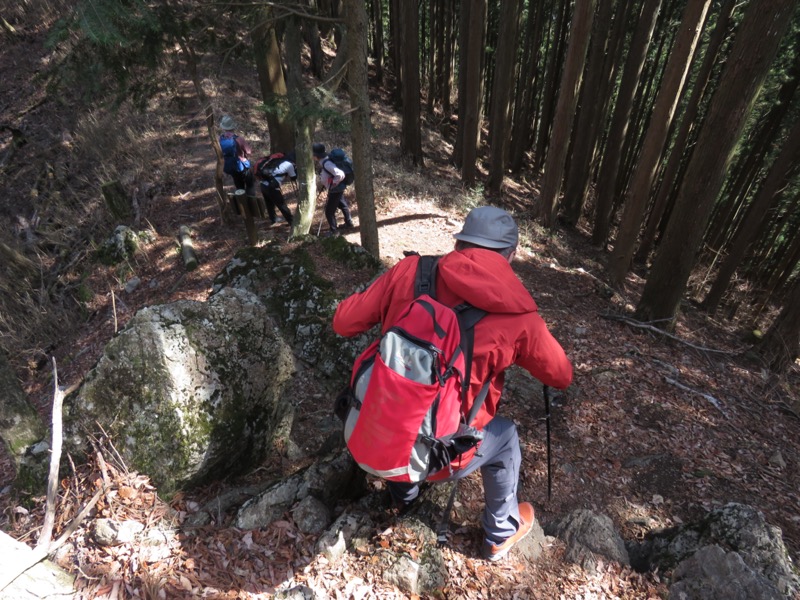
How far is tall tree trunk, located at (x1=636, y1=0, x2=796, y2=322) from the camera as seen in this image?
18.1ft

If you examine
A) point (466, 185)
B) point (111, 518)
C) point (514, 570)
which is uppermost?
point (111, 518)

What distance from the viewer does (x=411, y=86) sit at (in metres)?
12.8

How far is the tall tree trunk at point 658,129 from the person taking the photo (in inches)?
302

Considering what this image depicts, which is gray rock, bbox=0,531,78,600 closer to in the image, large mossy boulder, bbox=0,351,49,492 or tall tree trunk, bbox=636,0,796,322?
large mossy boulder, bbox=0,351,49,492

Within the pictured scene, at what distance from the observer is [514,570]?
2.75 meters

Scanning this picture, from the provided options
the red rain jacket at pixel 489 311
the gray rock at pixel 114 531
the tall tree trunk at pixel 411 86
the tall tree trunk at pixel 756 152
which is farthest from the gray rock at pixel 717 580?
the tall tree trunk at pixel 756 152

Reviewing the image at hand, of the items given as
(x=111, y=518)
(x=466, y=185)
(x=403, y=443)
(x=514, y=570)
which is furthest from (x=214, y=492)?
(x=466, y=185)

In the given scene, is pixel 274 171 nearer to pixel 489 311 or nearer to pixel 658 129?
pixel 489 311

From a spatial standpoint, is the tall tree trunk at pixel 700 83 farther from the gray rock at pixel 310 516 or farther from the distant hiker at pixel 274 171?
the gray rock at pixel 310 516

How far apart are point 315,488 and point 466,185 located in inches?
487

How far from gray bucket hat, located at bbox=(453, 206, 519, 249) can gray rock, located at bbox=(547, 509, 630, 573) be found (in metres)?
2.18

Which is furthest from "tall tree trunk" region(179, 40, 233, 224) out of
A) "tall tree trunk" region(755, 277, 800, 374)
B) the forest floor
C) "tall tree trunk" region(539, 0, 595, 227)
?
"tall tree trunk" region(755, 277, 800, 374)

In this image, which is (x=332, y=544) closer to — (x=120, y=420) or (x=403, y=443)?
(x=403, y=443)

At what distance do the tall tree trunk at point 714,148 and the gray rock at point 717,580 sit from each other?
17.5 ft
